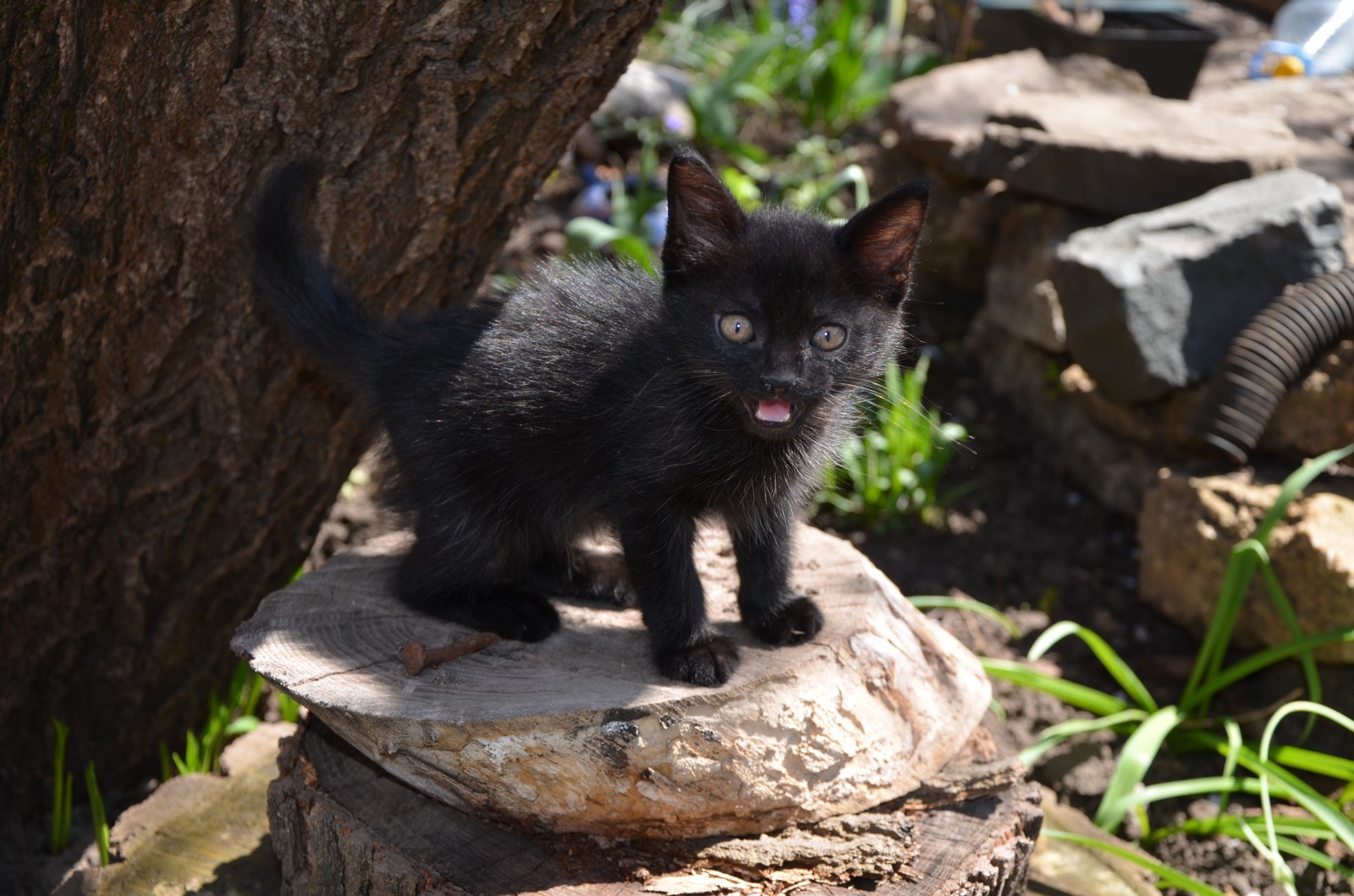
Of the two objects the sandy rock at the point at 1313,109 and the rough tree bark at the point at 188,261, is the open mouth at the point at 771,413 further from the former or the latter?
the sandy rock at the point at 1313,109

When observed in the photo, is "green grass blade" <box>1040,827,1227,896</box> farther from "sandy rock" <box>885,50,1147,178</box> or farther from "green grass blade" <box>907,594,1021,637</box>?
"sandy rock" <box>885,50,1147,178</box>

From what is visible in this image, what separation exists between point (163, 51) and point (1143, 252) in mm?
3032

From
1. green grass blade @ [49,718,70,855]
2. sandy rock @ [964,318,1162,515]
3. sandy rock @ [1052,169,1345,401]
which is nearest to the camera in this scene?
green grass blade @ [49,718,70,855]

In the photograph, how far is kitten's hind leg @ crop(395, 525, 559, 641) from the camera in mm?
2488

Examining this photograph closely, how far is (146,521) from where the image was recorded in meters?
2.90

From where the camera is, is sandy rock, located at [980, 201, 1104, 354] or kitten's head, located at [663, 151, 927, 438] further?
sandy rock, located at [980, 201, 1104, 354]

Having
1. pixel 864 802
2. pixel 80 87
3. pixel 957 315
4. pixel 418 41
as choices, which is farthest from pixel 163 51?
pixel 957 315

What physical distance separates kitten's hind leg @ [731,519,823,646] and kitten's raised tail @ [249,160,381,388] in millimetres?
941

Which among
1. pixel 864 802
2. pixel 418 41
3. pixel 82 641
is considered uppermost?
pixel 418 41

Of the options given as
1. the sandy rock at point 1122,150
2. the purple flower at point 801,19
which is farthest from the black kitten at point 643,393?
the purple flower at point 801,19

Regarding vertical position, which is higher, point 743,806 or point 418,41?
point 418,41

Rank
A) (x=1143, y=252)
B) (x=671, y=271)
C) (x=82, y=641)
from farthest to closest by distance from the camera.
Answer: (x=1143, y=252)
(x=82, y=641)
(x=671, y=271)

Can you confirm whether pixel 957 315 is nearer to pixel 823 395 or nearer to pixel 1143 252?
pixel 1143 252

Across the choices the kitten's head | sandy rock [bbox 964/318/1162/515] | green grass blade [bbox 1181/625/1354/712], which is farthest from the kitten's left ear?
sandy rock [bbox 964/318/1162/515]
